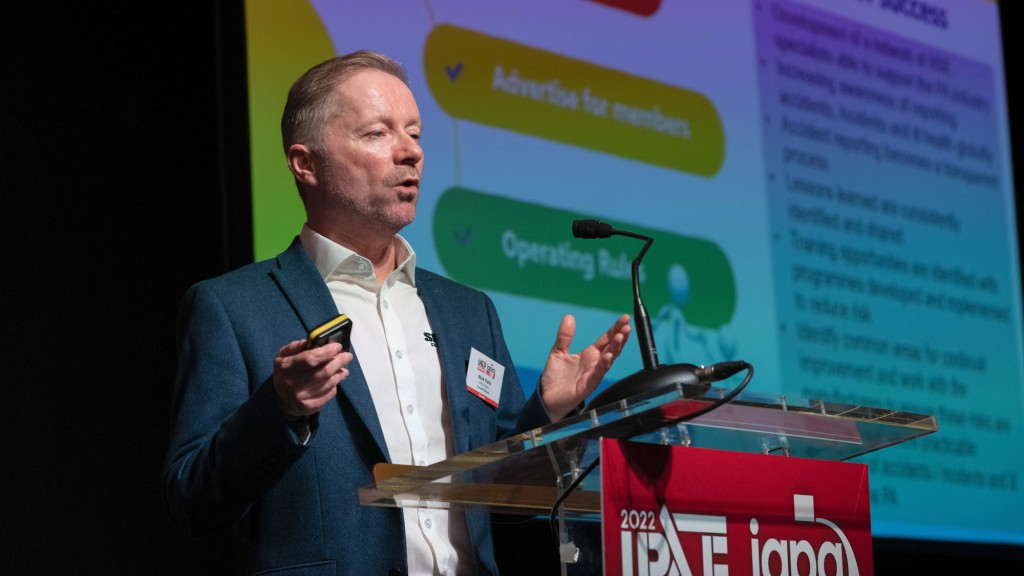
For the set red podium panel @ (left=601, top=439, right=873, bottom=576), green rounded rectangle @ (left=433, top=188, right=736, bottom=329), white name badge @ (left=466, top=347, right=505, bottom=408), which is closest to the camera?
red podium panel @ (left=601, top=439, right=873, bottom=576)

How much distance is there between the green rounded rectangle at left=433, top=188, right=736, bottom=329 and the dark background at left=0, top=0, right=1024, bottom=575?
2.04 ft

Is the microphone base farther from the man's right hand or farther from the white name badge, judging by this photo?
the white name badge

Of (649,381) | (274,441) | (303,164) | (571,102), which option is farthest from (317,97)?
(571,102)

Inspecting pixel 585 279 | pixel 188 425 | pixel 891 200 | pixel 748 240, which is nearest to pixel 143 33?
pixel 585 279

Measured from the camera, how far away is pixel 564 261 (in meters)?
3.59

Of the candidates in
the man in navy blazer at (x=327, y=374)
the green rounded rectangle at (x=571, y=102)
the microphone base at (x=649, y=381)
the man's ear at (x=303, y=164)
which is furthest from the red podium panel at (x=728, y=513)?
the green rounded rectangle at (x=571, y=102)

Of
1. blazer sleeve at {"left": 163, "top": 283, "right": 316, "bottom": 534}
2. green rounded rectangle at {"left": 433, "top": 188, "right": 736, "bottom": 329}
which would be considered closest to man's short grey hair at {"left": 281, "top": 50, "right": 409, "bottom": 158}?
blazer sleeve at {"left": 163, "top": 283, "right": 316, "bottom": 534}

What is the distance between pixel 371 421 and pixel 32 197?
145cm

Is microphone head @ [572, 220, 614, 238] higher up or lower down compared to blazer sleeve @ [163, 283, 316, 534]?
higher up

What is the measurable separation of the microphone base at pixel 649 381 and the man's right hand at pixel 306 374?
13.7 inches

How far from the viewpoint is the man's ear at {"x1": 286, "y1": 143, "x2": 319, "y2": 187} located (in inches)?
96.7

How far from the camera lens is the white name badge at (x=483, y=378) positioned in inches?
92.2

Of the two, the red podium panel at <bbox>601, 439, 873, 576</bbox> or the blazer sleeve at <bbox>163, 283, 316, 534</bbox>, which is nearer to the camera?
the red podium panel at <bbox>601, 439, 873, 576</bbox>

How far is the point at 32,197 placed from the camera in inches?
122
